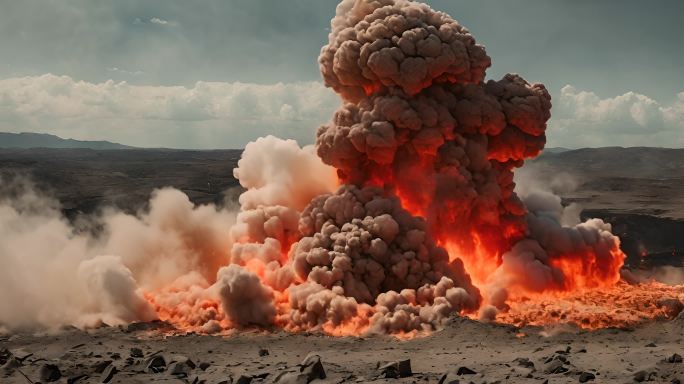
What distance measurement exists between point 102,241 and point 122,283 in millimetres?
12116

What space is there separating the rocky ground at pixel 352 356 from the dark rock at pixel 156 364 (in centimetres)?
3

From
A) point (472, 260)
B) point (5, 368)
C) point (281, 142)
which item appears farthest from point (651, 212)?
point (5, 368)

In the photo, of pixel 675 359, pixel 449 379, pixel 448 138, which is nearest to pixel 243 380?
pixel 449 379

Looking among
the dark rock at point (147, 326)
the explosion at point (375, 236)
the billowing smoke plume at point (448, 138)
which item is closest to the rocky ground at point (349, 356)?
the dark rock at point (147, 326)

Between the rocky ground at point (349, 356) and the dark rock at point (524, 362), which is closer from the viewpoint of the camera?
the rocky ground at point (349, 356)

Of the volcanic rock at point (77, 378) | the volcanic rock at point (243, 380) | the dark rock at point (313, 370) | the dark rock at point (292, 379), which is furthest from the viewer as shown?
the volcanic rock at point (77, 378)

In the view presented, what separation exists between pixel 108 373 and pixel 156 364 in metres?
1.59

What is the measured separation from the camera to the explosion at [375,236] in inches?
1076

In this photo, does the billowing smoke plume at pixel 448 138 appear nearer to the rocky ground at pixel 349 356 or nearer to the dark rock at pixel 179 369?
the rocky ground at pixel 349 356

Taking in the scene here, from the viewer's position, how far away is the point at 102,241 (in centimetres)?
3931

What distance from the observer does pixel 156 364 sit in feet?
65.3

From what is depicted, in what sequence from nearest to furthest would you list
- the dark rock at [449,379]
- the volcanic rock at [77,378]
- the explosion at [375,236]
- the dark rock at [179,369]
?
the dark rock at [449,379] < the volcanic rock at [77,378] < the dark rock at [179,369] < the explosion at [375,236]

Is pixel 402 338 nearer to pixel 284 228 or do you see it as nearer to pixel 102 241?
pixel 284 228

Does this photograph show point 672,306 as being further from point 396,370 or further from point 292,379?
point 292,379
